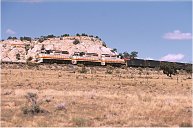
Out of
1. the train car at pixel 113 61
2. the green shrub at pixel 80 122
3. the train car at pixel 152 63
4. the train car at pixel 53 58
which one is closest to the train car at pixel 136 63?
the train car at pixel 152 63

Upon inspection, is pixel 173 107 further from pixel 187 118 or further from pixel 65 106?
pixel 65 106

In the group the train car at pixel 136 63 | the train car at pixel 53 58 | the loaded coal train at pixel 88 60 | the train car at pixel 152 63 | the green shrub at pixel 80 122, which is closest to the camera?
the green shrub at pixel 80 122

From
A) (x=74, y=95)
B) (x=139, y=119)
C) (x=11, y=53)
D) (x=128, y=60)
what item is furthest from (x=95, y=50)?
(x=139, y=119)

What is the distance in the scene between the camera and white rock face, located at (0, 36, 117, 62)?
13475 cm

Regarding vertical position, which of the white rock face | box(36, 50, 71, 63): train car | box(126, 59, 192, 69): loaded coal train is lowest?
box(126, 59, 192, 69): loaded coal train

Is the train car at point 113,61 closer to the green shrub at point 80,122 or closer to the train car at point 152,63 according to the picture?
the train car at point 152,63

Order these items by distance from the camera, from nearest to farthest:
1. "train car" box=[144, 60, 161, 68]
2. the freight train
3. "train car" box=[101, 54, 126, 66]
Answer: the freight train < "train car" box=[101, 54, 126, 66] < "train car" box=[144, 60, 161, 68]

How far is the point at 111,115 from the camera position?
17.2m

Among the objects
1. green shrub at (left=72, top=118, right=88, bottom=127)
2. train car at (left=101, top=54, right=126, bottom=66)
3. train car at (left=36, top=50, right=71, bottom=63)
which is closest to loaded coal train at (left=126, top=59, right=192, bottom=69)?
train car at (left=101, top=54, right=126, bottom=66)

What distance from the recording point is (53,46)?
139 meters

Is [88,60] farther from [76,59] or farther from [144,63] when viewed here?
[144,63]

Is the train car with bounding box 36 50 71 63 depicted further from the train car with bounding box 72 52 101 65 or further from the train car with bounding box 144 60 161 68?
the train car with bounding box 144 60 161 68

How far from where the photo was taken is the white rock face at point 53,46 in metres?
135

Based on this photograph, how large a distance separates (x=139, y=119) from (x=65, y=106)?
172 inches
